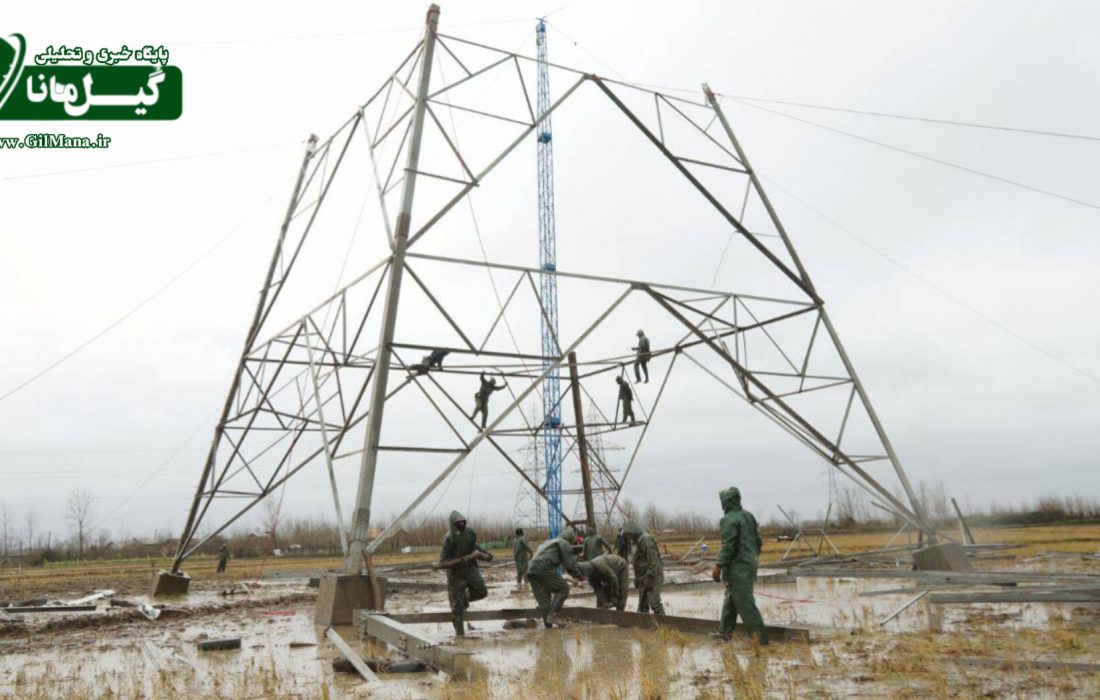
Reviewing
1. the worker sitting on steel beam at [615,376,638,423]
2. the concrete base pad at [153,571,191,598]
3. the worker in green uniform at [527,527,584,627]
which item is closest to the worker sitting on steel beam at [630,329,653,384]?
the worker sitting on steel beam at [615,376,638,423]

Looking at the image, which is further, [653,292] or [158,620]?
[653,292]

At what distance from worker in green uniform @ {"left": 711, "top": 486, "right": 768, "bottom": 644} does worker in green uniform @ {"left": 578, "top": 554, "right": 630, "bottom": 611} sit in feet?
12.2

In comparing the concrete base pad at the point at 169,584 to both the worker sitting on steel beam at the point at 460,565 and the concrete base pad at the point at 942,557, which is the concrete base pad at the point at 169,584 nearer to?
the worker sitting on steel beam at the point at 460,565

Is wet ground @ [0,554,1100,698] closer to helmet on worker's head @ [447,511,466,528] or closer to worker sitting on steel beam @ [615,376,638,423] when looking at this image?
helmet on worker's head @ [447,511,466,528]

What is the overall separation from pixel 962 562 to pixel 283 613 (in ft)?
50.4

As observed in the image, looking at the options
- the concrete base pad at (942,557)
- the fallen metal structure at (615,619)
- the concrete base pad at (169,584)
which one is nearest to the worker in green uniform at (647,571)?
the fallen metal structure at (615,619)

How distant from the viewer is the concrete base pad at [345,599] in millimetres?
12984

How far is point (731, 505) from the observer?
34.8 ft

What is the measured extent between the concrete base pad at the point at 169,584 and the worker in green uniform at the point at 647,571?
13.7m

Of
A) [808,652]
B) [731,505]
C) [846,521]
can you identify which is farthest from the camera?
[846,521]

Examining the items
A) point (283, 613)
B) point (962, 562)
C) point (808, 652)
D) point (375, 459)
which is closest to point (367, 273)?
point (375, 459)

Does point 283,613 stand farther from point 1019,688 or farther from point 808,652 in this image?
point 1019,688

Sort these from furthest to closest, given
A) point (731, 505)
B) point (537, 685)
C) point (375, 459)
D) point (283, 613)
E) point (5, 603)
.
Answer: point (5, 603) < point (283, 613) < point (375, 459) < point (731, 505) < point (537, 685)

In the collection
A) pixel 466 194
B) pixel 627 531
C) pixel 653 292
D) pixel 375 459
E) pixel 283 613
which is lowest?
pixel 283 613
